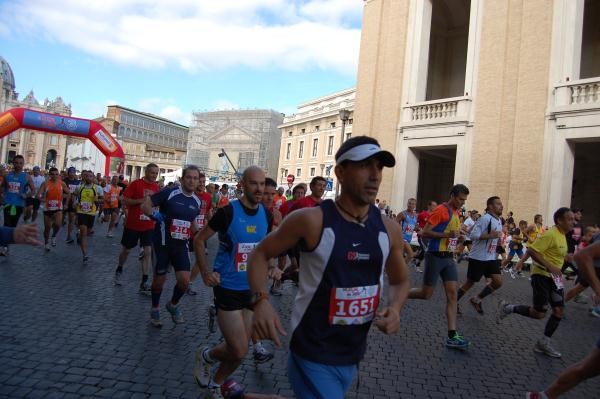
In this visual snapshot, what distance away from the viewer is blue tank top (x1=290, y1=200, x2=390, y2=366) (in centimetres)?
222

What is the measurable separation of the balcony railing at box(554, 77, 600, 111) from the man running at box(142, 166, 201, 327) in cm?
1533

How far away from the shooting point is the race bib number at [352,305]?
2.24m

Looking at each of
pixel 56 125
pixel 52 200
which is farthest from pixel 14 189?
pixel 56 125

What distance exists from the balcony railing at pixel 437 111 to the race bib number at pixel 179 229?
16.3 metres

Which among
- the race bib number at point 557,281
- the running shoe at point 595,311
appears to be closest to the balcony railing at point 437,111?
the running shoe at point 595,311

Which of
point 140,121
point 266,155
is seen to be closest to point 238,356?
point 266,155

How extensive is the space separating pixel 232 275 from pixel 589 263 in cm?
288

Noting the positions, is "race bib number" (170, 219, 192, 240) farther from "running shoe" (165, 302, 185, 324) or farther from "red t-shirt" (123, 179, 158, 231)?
"red t-shirt" (123, 179, 158, 231)

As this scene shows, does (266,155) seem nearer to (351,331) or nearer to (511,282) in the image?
(511,282)

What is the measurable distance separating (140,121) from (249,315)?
427 feet

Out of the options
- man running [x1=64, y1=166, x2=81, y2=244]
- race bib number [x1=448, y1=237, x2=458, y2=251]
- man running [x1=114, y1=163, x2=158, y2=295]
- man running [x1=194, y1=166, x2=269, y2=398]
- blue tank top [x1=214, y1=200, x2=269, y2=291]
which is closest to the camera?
man running [x1=194, y1=166, x2=269, y2=398]

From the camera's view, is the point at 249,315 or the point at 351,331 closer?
the point at 351,331

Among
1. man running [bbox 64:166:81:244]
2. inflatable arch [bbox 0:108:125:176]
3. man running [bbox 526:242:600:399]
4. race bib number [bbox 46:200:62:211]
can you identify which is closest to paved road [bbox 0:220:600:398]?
man running [bbox 526:242:600:399]

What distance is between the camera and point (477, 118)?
19.1 metres
